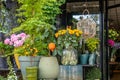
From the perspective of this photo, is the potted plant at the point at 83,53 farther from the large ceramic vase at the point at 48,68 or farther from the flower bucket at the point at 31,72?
the flower bucket at the point at 31,72

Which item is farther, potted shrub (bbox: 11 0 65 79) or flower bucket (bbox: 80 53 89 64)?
flower bucket (bbox: 80 53 89 64)

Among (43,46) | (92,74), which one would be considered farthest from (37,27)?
(92,74)

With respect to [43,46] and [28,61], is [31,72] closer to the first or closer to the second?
[28,61]

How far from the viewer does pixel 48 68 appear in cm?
354

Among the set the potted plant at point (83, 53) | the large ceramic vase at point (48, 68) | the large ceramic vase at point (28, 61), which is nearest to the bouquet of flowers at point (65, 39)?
the large ceramic vase at point (48, 68)

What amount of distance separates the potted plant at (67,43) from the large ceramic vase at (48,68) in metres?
0.10

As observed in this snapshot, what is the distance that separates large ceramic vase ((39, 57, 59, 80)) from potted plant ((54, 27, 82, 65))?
0.31 feet

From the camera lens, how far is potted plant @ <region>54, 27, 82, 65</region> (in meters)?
3.59

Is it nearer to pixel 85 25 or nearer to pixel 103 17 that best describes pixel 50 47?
pixel 85 25

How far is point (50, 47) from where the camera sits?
3.59 metres

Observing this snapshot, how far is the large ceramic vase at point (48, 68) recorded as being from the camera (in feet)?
11.6

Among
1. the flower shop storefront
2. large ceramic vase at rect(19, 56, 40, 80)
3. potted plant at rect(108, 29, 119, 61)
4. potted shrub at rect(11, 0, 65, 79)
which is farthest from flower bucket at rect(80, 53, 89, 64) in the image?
potted plant at rect(108, 29, 119, 61)

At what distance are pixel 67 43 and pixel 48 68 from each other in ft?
1.02

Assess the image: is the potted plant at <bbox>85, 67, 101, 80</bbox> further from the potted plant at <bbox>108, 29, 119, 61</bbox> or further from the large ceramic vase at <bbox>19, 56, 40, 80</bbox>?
the potted plant at <bbox>108, 29, 119, 61</bbox>
